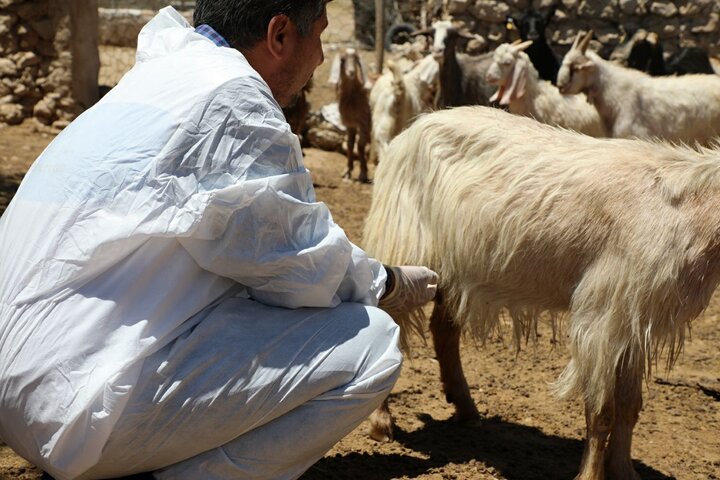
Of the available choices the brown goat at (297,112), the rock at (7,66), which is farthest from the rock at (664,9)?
the rock at (7,66)

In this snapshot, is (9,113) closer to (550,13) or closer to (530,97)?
(530,97)

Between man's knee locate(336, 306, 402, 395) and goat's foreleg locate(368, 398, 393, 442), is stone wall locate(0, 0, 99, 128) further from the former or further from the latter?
man's knee locate(336, 306, 402, 395)

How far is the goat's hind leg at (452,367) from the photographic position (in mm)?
4363

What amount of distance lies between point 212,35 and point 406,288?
104 centimetres

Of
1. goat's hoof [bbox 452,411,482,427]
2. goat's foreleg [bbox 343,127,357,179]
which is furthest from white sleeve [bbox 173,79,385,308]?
goat's foreleg [bbox 343,127,357,179]

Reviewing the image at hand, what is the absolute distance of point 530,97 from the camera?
32.2 ft

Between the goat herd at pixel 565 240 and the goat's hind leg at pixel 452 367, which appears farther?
the goat's hind leg at pixel 452 367

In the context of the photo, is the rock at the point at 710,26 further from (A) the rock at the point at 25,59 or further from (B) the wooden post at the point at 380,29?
(A) the rock at the point at 25,59

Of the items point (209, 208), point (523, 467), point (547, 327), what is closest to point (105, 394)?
point (209, 208)

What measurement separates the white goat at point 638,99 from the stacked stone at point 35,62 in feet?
17.6

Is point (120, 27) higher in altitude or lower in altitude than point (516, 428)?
lower

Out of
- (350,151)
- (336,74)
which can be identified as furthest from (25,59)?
(350,151)

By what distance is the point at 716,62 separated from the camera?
44.5ft

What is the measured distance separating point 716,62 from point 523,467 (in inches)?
445
